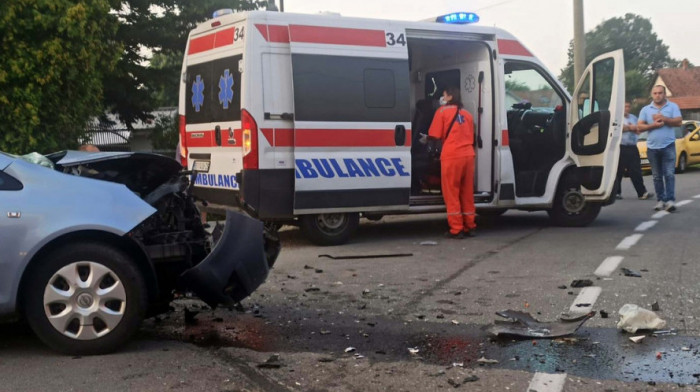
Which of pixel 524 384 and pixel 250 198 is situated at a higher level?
pixel 250 198

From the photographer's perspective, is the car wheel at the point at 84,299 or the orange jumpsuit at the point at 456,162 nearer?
the car wheel at the point at 84,299

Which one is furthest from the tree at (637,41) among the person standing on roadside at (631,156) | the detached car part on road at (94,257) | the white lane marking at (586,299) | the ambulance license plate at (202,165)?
the detached car part on road at (94,257)

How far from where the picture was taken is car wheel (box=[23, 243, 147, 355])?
15.8ft

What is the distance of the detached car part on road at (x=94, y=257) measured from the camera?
4820 millimetres

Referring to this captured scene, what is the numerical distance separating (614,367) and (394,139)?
547 cm

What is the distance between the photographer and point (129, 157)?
18.6 ft

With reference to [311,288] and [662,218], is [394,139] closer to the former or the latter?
[311,288]

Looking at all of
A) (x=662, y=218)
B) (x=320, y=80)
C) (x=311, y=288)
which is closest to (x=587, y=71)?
(x=662, y=218)

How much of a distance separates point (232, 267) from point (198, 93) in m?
5.16

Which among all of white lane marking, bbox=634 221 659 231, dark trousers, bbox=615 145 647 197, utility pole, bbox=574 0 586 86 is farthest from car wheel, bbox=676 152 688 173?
white lane marking, bbox=634 221 659 231

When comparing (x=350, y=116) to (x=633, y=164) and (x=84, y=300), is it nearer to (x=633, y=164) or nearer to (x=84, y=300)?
(x=84, y=300)

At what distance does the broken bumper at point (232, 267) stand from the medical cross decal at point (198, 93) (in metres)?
4.75

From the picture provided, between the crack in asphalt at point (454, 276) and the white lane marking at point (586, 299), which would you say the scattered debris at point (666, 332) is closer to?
the white lane marking at point (586, 299)

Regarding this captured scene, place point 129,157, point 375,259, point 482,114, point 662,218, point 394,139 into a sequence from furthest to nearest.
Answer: point 662,218 → point 482,114 → point 394,139 → point 375,259 → point 129,157
